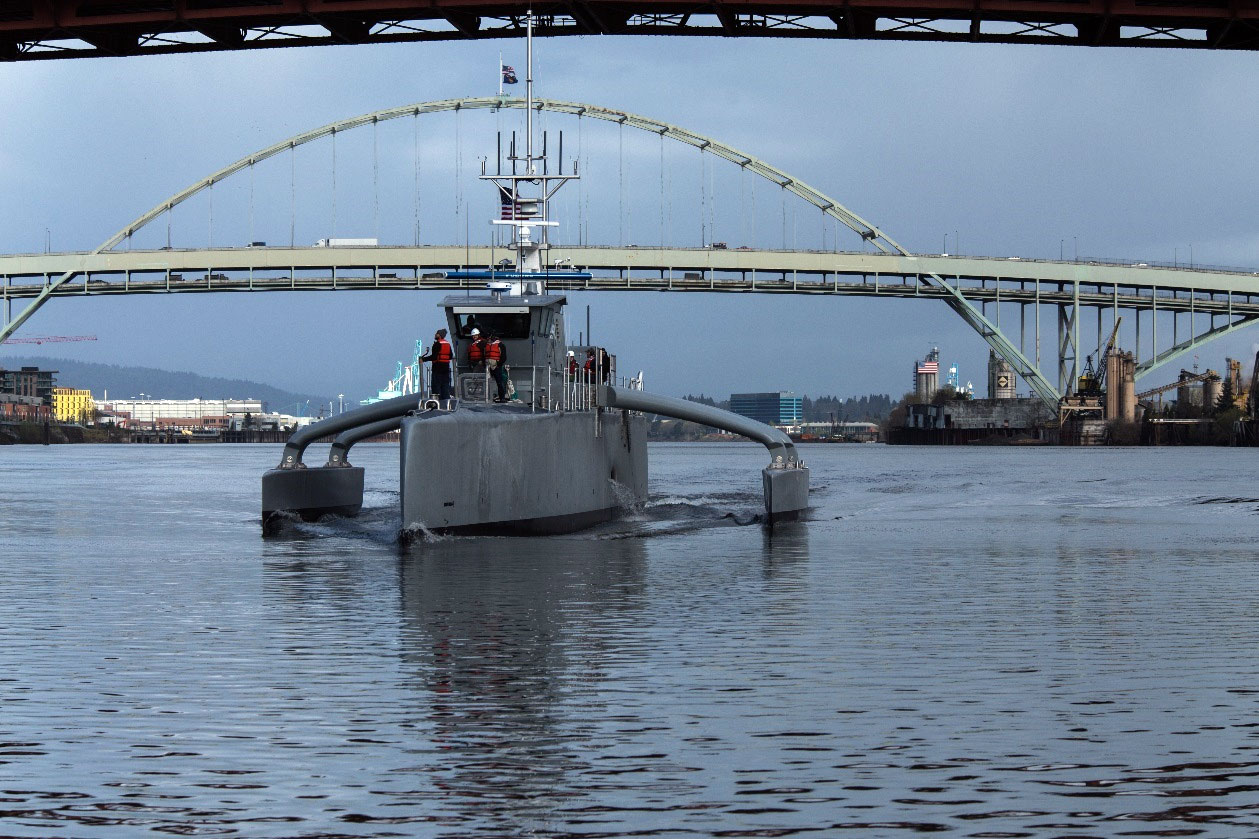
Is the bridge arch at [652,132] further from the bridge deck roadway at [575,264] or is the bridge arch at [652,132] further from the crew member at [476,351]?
the crew member at [476,351]

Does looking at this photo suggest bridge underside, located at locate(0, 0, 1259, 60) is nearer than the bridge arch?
Yes

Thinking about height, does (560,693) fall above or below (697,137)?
below

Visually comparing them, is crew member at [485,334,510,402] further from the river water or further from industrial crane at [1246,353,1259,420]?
industrial crane at [1246,353,1259,420]

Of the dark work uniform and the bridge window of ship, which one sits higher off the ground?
the bridge window of ship

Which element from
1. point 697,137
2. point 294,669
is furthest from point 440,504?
point 697,137

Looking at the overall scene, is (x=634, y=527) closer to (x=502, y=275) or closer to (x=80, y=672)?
(x=502, y=275)

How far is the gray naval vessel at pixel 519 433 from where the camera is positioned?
22.6 m

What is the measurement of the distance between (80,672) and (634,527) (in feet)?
59.4

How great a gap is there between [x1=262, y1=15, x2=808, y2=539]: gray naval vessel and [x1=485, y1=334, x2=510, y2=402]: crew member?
9.8 inches

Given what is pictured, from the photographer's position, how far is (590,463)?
2773 centimetres

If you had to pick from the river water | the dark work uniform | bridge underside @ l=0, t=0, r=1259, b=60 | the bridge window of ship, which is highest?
bridge underside @ l=0, t=0, r=1259, b=60

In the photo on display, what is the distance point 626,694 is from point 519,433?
1386 centimetres

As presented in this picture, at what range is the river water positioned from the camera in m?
6.87

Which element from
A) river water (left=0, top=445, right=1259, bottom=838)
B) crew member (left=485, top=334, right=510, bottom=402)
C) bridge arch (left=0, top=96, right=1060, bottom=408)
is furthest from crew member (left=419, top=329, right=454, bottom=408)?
bridge arch (left=0, top=96, right=1060, bottom=408)
